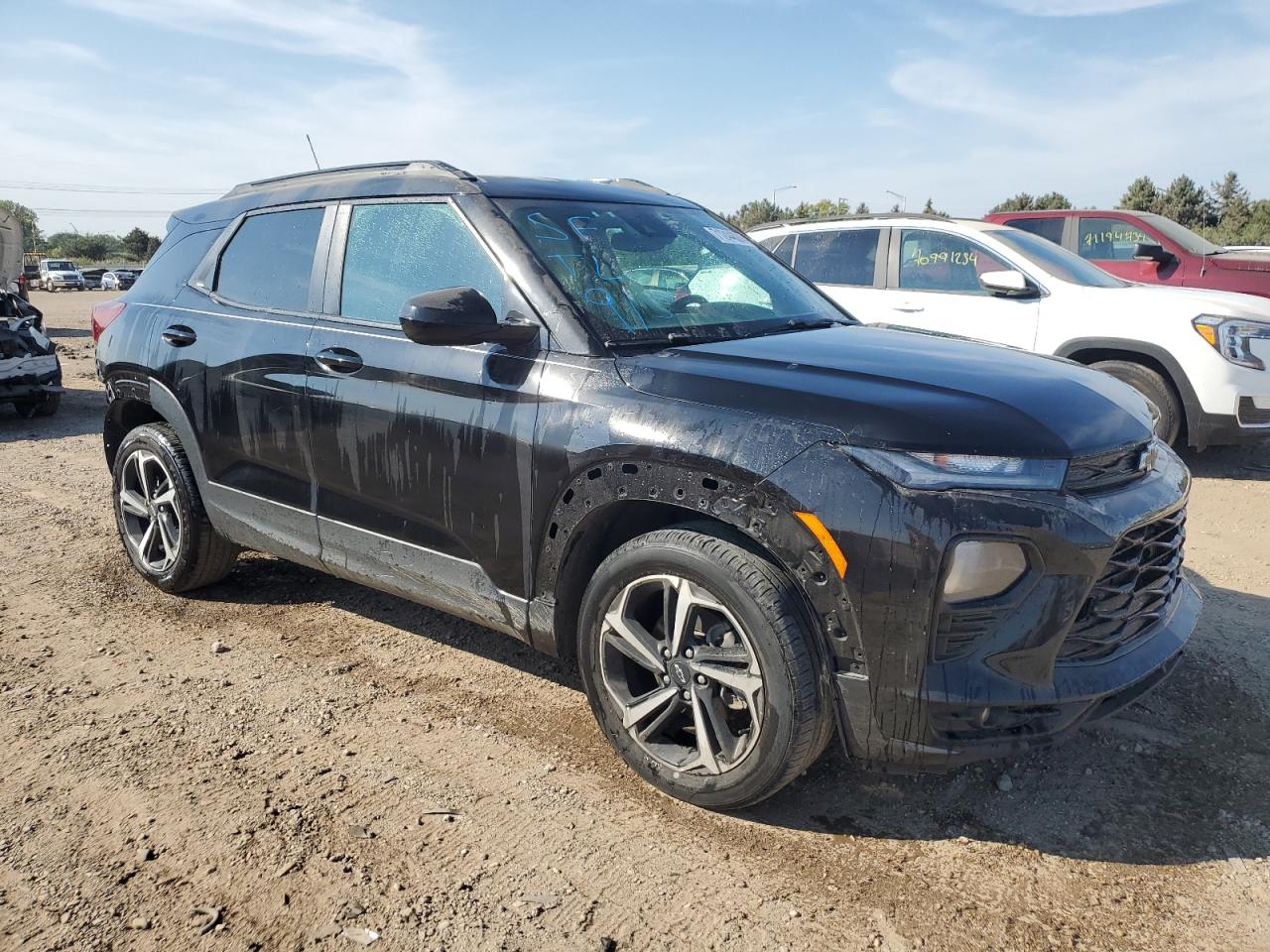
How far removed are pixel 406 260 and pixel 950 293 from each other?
17.6 ft

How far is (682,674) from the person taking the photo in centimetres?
275

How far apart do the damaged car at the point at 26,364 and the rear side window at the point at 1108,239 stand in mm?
11357

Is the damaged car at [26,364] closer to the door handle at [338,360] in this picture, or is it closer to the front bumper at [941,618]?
the door handle at [338,360]

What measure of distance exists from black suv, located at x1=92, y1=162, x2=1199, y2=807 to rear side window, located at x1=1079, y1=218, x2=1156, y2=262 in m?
8.13

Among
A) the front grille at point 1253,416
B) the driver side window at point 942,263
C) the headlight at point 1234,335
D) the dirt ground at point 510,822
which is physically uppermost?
the driver side window at point 942,263

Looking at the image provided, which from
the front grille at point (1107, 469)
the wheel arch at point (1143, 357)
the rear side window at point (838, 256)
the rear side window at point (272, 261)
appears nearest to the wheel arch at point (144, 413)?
the rear side window at point (272, 261)

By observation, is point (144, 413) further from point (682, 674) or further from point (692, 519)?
point (682, 674)

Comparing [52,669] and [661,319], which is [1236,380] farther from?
[52,669]

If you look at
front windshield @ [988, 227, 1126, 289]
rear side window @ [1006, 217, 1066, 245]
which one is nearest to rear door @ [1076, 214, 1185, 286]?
rear side window @ [1006, 217, 1066, 245]

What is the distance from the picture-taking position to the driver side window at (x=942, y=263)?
751 centimetres

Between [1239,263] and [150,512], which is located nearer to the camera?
[150,512]

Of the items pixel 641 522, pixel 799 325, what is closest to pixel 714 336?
pixel 799 325

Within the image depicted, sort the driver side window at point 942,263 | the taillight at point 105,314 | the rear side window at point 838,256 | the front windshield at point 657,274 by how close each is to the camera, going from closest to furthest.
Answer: the front windshield at point 657,274, the taillight at point 105,314, the driver side window at point 942,263, the rear side window at point 838,256

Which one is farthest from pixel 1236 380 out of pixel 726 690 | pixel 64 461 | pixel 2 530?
pixel 64 461
